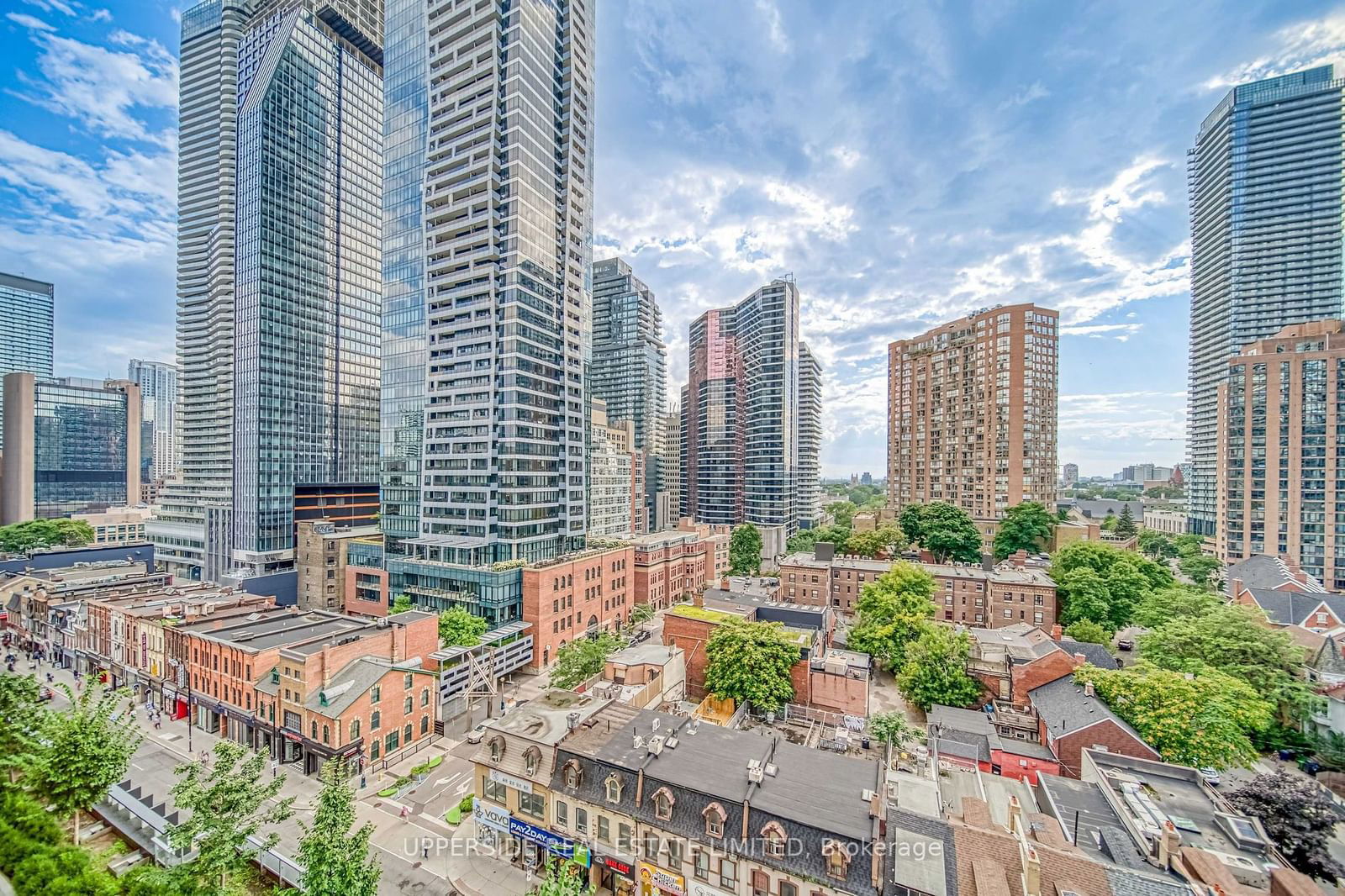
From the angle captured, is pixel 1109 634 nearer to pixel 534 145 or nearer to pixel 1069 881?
pixel 1069 881

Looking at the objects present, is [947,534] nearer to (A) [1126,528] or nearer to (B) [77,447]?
(A) [1126,528]

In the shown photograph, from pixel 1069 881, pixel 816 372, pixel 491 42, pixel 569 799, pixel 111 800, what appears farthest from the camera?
pixel 816 372

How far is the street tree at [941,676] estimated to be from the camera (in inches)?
1597

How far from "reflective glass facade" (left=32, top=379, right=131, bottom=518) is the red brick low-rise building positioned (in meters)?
151

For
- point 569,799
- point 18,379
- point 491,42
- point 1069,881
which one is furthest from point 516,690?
point 18,379

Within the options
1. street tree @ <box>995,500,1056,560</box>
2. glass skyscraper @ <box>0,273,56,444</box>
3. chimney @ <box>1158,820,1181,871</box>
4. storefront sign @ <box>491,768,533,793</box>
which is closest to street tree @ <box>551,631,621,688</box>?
storefront sign @ <box>491,768,533,793</box>

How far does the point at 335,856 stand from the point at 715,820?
1529 cm

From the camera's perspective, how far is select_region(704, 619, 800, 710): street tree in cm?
4053

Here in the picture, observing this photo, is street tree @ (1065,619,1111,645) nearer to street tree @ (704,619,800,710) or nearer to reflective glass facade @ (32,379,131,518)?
street tree @ (704,619,800,710)

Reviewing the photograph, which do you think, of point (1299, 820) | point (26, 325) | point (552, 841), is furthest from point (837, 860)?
point (26, 325)

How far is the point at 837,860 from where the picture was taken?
20047 mm

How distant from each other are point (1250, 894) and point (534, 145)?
84.5m

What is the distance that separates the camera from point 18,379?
120188mm

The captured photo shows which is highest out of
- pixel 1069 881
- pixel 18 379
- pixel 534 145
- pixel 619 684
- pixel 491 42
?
pixel 491 42
